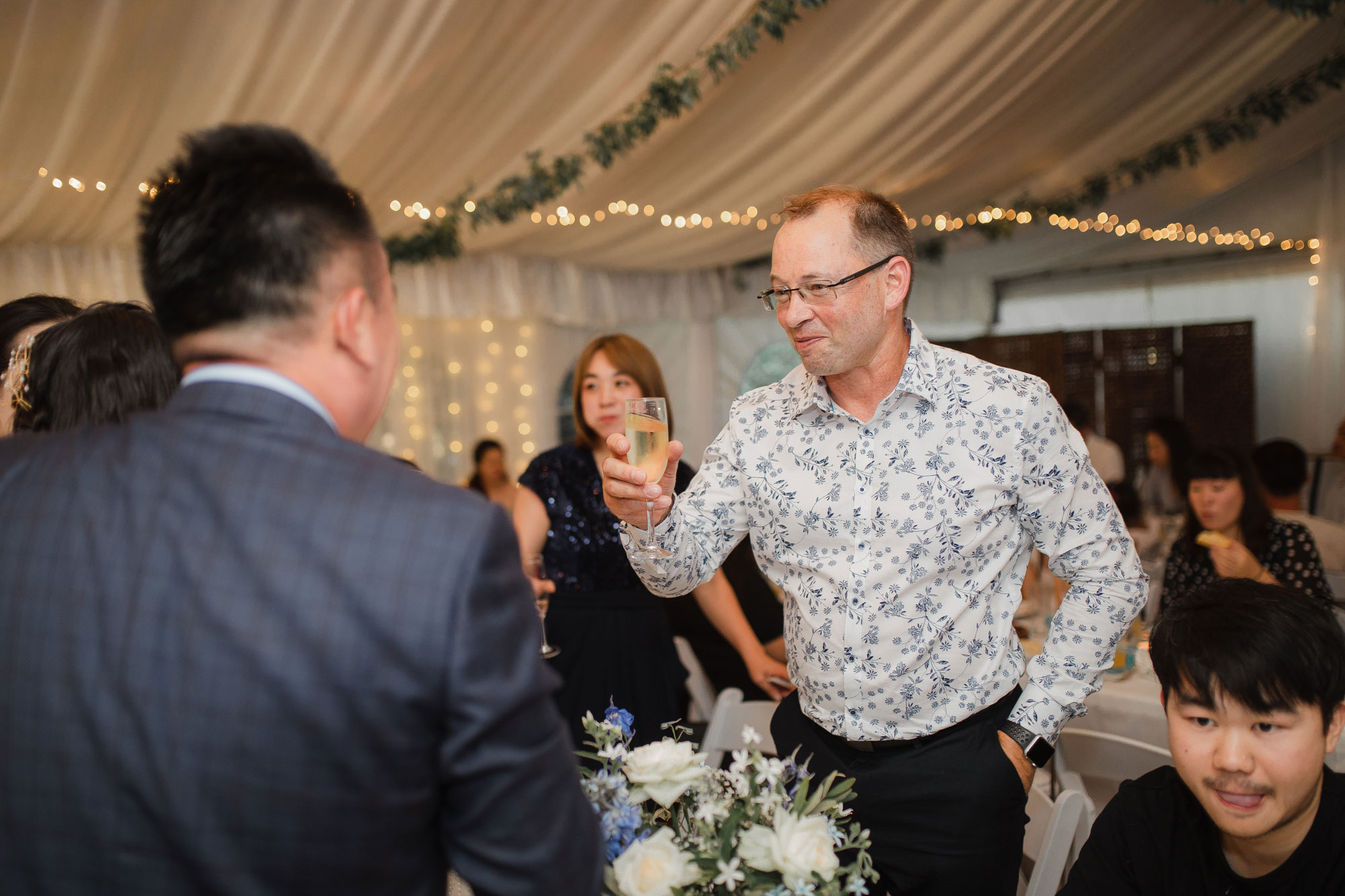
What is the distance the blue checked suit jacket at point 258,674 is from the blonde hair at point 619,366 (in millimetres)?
2046

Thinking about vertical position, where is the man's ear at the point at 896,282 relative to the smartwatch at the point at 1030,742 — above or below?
above

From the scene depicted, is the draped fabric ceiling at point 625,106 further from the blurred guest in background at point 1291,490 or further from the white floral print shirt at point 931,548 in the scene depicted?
the white floral print shirt at point 931,548

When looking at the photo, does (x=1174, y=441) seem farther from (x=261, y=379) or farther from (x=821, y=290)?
(x=261, y=379)

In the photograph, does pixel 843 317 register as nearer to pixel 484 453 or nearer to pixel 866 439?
pixel 866 439

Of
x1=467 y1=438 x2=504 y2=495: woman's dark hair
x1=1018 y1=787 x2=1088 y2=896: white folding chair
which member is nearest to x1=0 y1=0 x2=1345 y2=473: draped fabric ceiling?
x1=467 y1=438 x2=504 y2=495: woman's dark hair

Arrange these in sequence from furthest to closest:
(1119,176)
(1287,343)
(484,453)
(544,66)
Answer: (1287,343), (484,453), (1119,176), (544,66)

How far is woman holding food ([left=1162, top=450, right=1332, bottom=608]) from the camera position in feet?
10.1

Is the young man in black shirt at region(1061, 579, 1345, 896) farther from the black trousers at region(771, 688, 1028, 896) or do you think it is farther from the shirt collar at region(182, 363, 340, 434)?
the shirt collar at region(182, 363, 340, 434)

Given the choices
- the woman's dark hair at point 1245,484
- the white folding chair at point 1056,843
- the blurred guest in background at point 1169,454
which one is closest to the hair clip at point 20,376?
the white folding chair at point 1056,843

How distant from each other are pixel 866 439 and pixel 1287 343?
262 inches

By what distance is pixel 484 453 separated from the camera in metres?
6.50

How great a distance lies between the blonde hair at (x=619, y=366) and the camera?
2846 millimetres

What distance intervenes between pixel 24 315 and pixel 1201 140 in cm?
600

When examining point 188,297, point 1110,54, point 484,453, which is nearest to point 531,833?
point 188,297
